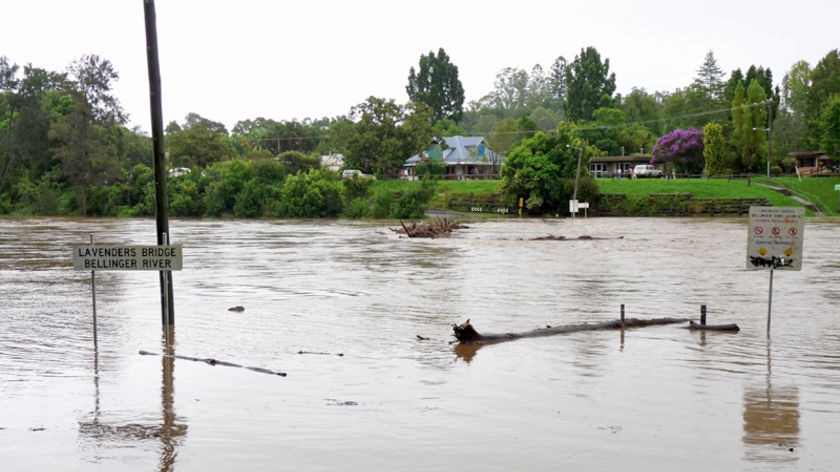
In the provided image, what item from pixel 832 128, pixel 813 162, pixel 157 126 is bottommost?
pixel 157 126

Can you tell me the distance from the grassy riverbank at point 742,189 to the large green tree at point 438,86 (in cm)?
5151

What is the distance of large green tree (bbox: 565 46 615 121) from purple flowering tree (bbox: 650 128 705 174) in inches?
1047

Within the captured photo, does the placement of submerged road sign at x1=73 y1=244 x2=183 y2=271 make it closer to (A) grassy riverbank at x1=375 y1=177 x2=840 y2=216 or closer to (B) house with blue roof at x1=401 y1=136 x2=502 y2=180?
(A) grassy riverbank at x1=375 y1=177 x2=840 y2=216

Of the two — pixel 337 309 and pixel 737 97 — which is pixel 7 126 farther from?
pixel 337 309

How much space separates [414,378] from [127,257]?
4386 mm

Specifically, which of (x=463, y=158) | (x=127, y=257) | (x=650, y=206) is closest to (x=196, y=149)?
(x=463, y=158)

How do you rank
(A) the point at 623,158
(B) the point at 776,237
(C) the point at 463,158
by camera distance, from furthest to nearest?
(C) the point at 463,158, (A) the point at 623,158, (B) the point at 776,237

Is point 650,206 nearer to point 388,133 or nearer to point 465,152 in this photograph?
point 388,133

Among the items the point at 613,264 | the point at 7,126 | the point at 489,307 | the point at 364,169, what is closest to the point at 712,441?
the point at 489,307

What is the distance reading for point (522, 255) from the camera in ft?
119

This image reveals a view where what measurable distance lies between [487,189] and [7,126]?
56.8 metres

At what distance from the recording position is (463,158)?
115625mm

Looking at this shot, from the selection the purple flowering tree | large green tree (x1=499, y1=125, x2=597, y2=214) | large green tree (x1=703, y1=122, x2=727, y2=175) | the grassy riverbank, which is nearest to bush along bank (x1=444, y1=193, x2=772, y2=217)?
the grassy riverbank

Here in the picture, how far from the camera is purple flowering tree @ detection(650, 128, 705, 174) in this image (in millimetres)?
93438
